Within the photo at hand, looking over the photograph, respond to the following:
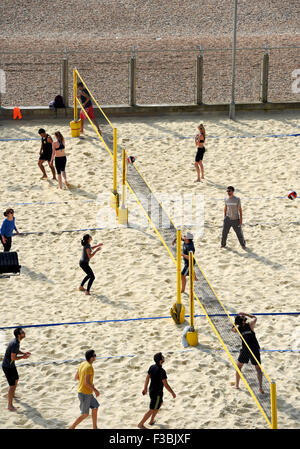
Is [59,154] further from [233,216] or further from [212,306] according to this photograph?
[212,306]

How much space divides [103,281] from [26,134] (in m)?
8.25

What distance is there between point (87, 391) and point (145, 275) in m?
4.74

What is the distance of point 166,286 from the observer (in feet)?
49.6

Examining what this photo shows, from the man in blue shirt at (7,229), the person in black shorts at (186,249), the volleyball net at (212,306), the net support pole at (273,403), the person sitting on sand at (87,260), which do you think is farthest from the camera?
the man in blue shirt at (7,229)

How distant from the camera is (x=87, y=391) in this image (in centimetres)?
1100

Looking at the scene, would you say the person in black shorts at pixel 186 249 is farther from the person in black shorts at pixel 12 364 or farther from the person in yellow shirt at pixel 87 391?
the person in yellow shirt at pixel 87 391

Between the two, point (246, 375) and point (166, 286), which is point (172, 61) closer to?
point (166, 286)

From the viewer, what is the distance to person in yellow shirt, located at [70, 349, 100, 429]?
11.0m

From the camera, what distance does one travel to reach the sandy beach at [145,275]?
11.9 meters

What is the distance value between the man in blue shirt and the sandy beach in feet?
1.59

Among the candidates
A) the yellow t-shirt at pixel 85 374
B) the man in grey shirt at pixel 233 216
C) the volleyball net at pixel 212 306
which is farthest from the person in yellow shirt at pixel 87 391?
the man in grey shirt at pixel 233 216

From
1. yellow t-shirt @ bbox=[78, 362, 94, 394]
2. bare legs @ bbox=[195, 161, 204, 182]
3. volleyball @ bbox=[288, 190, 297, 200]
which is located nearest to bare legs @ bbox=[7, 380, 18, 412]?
yellow t-shirt @ bbox=[78, 362, 94, 394]

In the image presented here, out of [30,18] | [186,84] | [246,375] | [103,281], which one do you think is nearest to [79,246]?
[103,281]

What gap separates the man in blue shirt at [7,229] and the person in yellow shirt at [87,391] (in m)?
5.23
